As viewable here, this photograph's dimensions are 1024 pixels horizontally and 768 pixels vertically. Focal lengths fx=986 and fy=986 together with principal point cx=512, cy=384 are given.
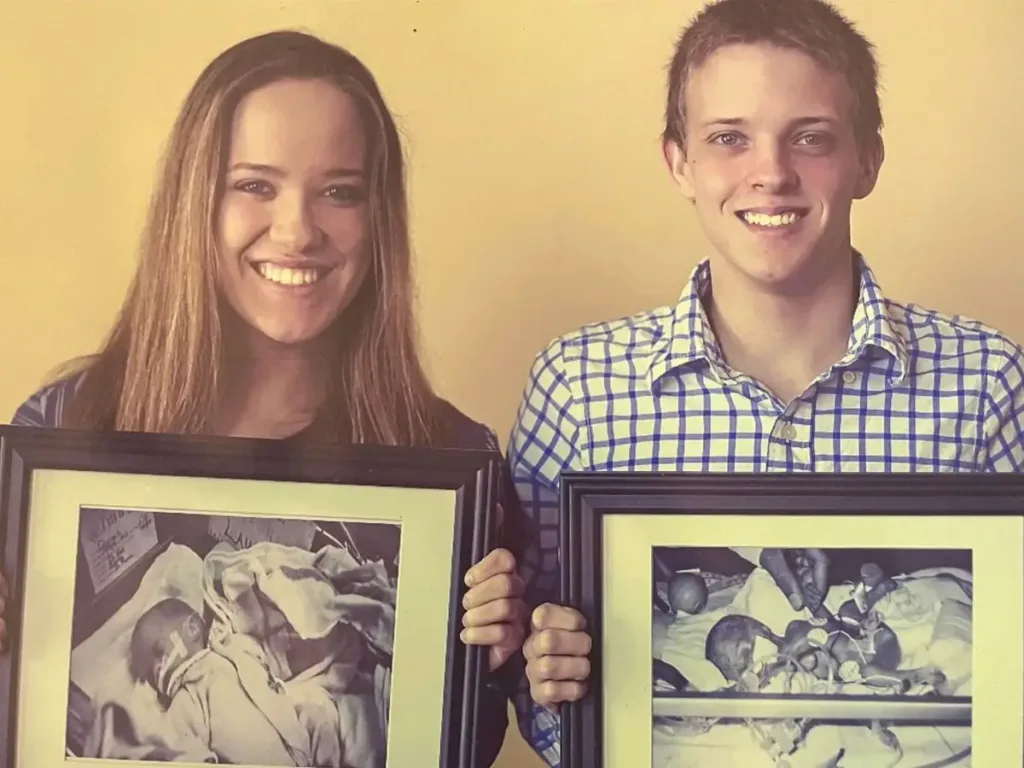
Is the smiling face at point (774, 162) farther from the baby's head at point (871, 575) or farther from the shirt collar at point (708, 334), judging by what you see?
the baby's head at point (871, 575)

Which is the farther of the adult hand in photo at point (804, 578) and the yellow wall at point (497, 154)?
the yellow wall at point (497, 154)

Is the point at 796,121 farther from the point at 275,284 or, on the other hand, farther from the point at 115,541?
the point at 115,541

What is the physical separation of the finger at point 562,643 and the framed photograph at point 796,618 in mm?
12

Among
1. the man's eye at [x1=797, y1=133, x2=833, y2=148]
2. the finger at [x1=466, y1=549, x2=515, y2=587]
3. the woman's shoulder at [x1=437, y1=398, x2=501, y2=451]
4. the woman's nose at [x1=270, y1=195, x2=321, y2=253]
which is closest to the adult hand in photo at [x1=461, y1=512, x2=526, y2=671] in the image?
Answer: the finger at [x1=466, y1=549, x2=515, y2=587]

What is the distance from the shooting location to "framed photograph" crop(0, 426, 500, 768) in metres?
0.84

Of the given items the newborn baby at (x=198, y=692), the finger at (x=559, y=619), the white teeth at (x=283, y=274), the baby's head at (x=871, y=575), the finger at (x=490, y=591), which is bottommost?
the newborn baby at (x=198, y=692)

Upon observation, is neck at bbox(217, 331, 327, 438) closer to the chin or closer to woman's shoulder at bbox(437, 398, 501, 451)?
the chin

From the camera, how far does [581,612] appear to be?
2.73ft

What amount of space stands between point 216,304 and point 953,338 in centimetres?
68

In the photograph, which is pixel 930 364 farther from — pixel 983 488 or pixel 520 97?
pixel 520 97

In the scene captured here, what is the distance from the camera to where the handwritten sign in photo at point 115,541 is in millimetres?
845

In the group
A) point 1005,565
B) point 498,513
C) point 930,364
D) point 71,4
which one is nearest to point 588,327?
point 498,513

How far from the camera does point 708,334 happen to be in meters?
0.91

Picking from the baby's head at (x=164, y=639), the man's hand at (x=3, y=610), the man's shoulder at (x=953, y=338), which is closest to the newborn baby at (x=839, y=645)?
the man's shoulder at (x=953, y=338)
